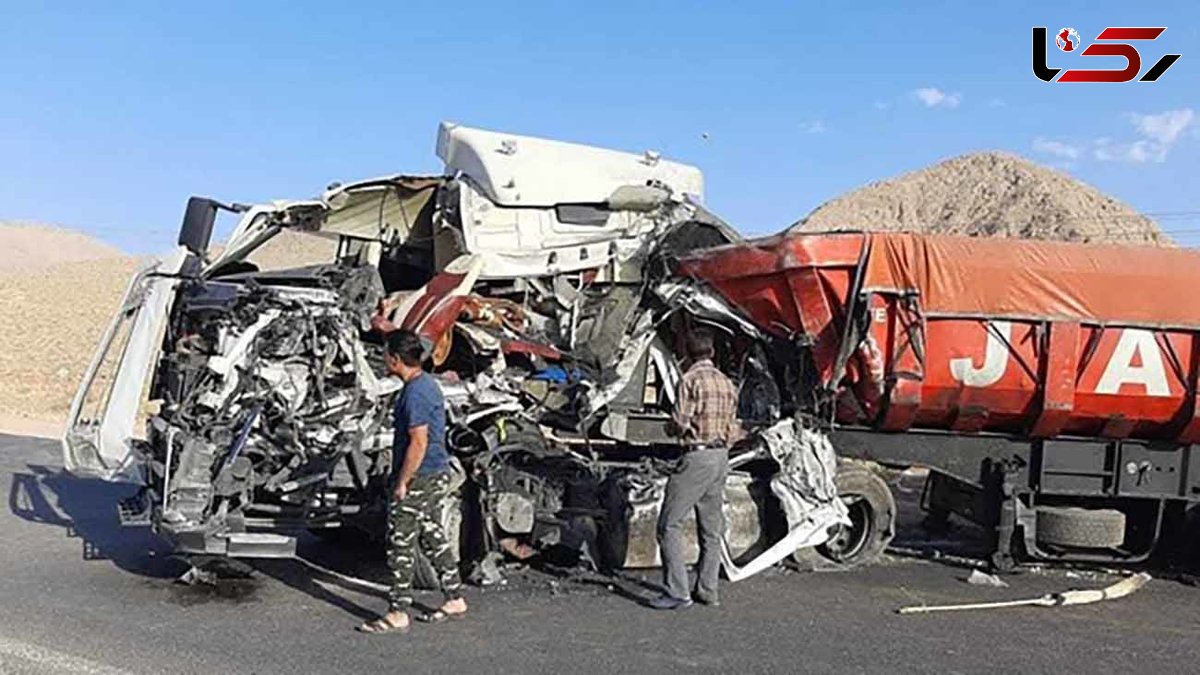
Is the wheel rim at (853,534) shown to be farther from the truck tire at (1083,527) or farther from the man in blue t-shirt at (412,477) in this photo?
the man in blue t-shirt at (412,477)

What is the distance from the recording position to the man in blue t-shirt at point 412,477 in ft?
22.7

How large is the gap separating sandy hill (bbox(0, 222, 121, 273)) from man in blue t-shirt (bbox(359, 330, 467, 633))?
89569mm

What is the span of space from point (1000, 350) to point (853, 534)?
1800mm

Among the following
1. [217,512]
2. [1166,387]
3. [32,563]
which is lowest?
[32,563]

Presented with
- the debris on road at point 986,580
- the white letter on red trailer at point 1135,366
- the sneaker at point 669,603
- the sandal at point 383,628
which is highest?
the white letter on red trailer at point 1135,366

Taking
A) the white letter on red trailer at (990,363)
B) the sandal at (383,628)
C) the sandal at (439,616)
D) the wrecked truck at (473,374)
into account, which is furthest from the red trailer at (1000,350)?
the sandal at (383,628)

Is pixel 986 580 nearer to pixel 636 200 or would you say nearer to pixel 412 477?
pixel 636 200

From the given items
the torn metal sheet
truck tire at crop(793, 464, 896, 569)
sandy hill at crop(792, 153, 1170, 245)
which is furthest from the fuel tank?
sandy hill at crop(792, 153, 1170, 245)

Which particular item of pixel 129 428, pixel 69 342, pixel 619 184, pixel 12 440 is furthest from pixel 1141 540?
pixel 69 342

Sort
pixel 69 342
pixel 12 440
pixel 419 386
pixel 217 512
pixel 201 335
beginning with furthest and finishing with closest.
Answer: pixel 69 342, pixel 12 440, pixel 201 335, pixel 217 512, pixel 419 386

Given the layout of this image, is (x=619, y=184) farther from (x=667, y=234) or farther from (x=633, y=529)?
(x=633, y=529)

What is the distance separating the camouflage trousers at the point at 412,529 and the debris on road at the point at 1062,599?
3.08m

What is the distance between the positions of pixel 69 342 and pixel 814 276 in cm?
2376

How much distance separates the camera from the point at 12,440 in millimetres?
16031
